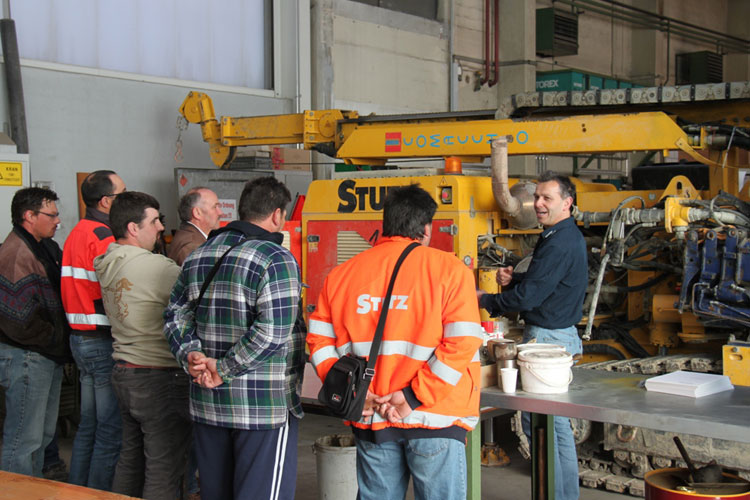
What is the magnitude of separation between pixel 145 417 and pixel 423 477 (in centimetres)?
154

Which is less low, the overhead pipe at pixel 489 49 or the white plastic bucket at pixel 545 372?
the overhead pipe at pixel 489 49

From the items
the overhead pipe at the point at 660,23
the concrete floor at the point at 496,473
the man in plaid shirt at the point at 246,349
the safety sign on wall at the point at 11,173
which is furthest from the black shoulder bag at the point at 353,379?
the overhead pipe at the point at 660,23

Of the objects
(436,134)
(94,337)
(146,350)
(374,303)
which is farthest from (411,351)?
(436,134)

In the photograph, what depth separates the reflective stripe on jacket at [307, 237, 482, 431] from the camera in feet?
9.96

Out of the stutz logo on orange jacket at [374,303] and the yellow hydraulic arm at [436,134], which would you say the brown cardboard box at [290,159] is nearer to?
the yellow hydraulic arm at [436,134]

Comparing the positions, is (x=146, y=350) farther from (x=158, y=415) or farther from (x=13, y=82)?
(x=13, y=82)

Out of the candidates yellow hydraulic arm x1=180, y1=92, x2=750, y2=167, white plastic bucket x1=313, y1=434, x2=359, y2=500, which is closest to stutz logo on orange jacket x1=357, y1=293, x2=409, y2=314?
white plastic bucket x1=313, y1=434, x2=359, y2=500

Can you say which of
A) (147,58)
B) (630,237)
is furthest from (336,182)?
(147,58)

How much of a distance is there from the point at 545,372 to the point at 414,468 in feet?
2.56

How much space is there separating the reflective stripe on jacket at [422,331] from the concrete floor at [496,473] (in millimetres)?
2589

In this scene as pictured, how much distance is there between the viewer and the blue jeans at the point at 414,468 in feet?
10.2

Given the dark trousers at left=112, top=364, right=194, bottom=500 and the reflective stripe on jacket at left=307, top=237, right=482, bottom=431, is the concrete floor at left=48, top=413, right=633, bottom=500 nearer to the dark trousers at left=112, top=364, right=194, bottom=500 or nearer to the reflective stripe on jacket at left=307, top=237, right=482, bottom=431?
the dark trousers at left=112, top=364, right=194, bottom=500

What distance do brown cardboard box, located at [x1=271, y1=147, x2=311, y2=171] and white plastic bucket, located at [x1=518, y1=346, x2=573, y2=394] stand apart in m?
7.35

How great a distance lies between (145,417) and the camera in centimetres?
400
